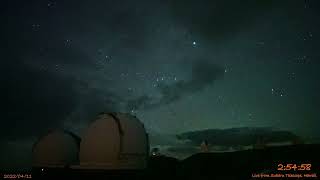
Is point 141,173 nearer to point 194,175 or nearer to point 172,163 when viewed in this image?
point 172,163

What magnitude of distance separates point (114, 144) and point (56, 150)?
26.3 ft

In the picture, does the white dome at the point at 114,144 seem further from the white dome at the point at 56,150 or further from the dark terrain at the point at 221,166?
the white dome at the point at 56,150

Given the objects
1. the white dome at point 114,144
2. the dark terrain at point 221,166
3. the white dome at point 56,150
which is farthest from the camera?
the white dome at point 56,150

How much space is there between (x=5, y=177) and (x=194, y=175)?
813 inches

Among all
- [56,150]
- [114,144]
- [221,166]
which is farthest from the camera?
[221,166]

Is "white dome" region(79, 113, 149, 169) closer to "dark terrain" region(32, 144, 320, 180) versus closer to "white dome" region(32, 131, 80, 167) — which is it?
"dark terrain" region(32, 144, 320, 180)

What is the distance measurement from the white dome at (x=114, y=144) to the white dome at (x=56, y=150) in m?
5.09

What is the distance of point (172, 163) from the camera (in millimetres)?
37156

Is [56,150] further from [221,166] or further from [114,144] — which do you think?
[221,166]

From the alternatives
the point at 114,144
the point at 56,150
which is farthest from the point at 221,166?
the point at 114,144

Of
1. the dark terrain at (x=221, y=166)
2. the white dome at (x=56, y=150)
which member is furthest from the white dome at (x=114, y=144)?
the white dome at (x=56, y=150)

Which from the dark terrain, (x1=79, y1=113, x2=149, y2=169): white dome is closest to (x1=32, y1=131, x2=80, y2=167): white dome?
the dark terrain

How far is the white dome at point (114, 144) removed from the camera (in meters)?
21.0

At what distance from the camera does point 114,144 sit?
69.2 ft
